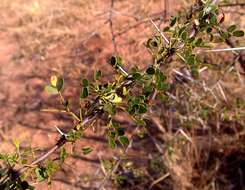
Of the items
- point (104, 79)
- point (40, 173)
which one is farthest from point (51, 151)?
point (104, 79)

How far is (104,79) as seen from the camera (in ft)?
10.8

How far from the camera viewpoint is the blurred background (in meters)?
2.38

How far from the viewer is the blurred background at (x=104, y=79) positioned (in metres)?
2.38

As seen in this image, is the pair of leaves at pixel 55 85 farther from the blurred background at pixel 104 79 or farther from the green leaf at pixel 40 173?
the blurred background at pixel 104 79

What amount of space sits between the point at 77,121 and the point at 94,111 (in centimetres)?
5

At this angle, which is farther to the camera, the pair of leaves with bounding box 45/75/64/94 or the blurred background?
the blurred background

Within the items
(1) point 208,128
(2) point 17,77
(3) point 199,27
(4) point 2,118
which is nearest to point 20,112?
(4) point 2,118

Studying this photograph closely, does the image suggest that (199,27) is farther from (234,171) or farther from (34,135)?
(34,135)

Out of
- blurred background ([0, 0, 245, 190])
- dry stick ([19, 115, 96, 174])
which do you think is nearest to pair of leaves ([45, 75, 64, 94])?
dry stick ([19, 115, 96, 174])

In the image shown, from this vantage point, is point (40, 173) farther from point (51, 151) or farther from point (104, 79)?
point (104, 79)

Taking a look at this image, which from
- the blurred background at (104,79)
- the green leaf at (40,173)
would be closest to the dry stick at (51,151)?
the green leaf at (40,173)

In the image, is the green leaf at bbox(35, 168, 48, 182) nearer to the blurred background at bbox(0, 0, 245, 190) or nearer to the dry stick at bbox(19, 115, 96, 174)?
the dry stick at bbox(19, 115, 96, 174)

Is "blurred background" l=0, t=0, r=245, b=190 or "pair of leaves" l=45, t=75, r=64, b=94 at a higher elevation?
"pair of leaves" l=45, t=75, r=64, b=94

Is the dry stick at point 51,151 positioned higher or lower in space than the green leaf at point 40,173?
higher
